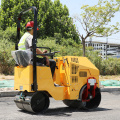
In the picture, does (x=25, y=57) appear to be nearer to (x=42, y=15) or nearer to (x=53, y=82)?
(x=53, y=82)

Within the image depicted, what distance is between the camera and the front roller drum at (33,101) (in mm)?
6090

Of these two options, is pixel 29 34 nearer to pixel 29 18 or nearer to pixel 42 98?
pixel 42 98

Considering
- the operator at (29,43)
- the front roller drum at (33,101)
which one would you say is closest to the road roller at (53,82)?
the front roller drum at (33,101)

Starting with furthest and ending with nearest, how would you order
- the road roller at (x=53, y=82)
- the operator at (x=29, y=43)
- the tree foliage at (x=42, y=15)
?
the tree foliage at (x=42, y=15) < the operator at (x=29, y=43) < the road roller at (x=53, y=82)

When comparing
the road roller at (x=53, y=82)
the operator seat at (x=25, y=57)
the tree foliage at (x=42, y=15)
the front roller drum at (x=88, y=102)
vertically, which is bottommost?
the front roller drum at (x=88, y=102)

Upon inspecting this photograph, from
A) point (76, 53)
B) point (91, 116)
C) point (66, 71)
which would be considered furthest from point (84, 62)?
point (76, 53)

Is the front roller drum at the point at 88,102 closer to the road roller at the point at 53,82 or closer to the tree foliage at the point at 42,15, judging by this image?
the road roller at the point at 53,82

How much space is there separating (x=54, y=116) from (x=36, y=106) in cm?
53

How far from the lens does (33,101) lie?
614 centimetres

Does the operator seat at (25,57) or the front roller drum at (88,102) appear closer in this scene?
the operator seat at (25,57)

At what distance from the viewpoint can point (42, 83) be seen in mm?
6176

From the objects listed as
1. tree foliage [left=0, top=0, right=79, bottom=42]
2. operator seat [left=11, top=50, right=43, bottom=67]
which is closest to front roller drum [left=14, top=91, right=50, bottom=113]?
operator seat [left=11, top=50, right=43, bottom=67]

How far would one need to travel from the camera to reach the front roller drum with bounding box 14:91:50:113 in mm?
6090

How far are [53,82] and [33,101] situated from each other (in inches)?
27.6
